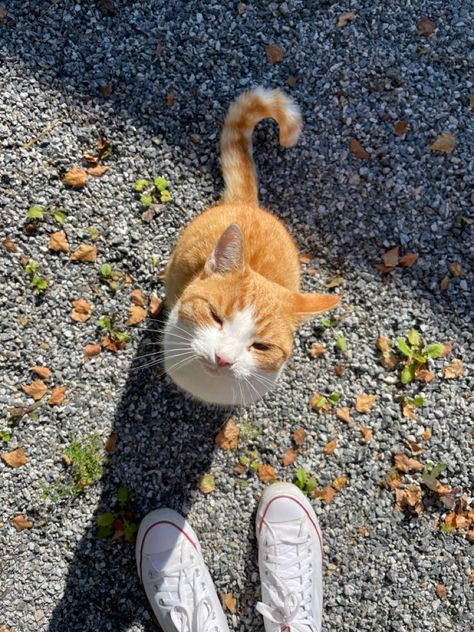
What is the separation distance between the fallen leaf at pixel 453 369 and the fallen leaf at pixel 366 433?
0.63 meters

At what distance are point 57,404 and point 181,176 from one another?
1656 millimetres

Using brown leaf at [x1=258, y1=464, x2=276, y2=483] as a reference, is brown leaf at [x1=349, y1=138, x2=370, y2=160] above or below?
above

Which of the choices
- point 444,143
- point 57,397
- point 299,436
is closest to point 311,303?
point 299,436

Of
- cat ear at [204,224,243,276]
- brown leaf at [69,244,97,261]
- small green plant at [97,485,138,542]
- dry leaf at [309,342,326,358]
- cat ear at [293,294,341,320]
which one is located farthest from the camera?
dry leaf at [309,342,326,358]

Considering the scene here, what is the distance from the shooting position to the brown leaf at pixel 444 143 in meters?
3.64

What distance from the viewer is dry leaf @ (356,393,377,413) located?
137 inches

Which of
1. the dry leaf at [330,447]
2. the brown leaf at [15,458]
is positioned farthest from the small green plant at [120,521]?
the dry leaf at [330,447]

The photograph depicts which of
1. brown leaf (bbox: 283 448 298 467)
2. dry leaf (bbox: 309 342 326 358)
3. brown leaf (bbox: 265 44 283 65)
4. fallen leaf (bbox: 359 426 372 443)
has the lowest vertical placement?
brown leaf (bbox: 283 448 298 467)

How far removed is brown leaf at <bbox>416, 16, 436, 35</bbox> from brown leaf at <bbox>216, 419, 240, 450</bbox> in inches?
116

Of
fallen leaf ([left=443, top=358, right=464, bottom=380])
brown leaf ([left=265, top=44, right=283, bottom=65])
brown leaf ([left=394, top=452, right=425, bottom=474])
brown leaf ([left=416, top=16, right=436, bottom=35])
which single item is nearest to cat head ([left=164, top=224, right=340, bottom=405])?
brown leaf ([left=394, top=452, right=425, bottom=474])

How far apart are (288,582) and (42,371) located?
199 centimetres

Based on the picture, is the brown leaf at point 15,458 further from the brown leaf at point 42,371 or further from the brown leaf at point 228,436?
the brown leaf at point 228,436

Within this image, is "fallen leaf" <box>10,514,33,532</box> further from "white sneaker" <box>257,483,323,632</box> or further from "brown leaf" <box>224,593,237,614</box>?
"white sneaker" <box>257,483,323,632</box>

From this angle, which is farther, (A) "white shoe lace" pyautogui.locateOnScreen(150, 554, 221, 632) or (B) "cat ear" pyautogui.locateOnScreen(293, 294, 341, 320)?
(A) "white shoe lace" pyautogui.locateOnScreen(150, 554, 221, 632)
